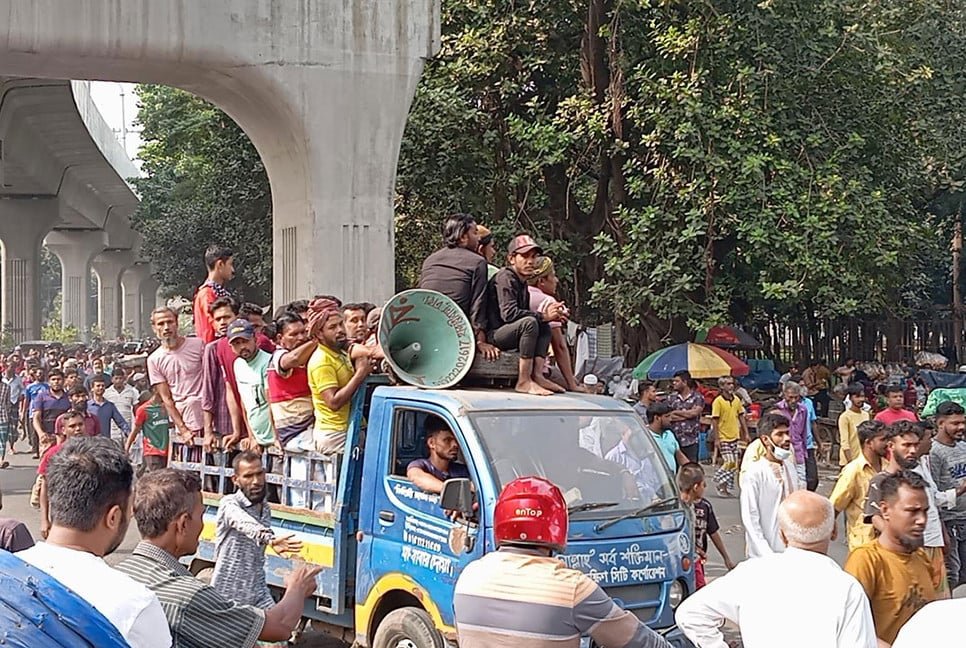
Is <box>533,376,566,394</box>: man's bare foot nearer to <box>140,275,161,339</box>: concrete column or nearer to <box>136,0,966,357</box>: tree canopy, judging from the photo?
<box>136,0,966,357</box>: tree canopy

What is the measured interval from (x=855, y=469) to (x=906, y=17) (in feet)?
58.4

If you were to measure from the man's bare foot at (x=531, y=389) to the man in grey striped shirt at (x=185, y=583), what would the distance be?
3.15 metres

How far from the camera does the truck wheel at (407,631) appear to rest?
6289 millimetres

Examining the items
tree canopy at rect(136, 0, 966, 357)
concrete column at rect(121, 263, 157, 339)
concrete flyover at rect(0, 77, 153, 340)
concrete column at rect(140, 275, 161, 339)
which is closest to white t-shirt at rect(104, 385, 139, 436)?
tree canopy at rect(136, 0, 966, 357)

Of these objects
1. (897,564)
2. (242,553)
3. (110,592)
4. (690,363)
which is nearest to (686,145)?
(690,363)

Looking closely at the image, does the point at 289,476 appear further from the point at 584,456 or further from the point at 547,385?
the point at 584,456

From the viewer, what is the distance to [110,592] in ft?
9.56

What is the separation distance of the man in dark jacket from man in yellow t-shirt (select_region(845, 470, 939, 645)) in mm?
2877

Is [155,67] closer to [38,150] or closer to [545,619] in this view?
[545,619]

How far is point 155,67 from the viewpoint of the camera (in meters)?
14.0

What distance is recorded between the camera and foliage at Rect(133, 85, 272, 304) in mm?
26812

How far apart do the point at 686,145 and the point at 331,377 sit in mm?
12199

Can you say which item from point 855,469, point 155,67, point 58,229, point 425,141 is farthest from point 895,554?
point 58,229

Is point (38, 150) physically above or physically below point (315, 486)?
above
